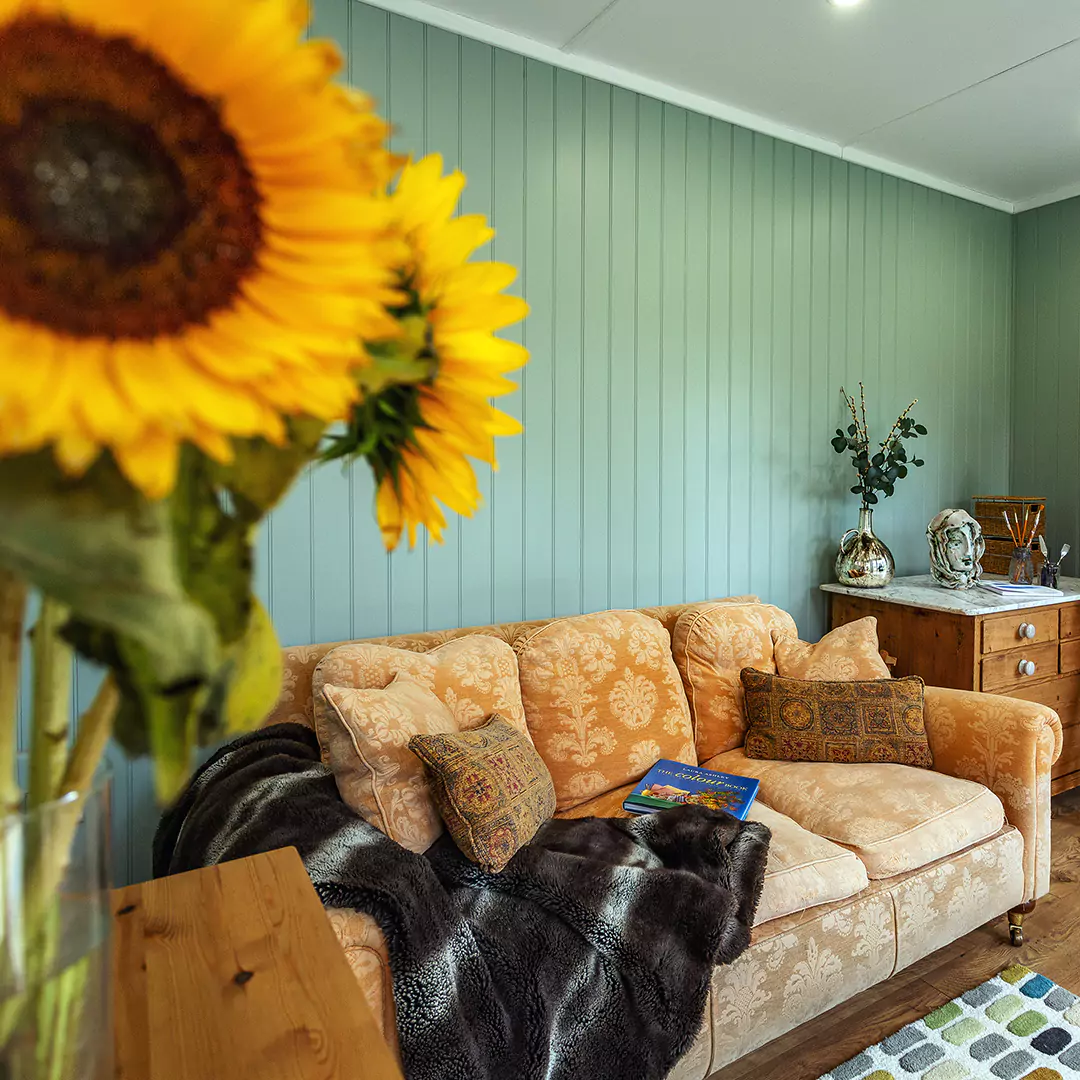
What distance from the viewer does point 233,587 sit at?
240 mm

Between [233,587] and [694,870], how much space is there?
5.25ft

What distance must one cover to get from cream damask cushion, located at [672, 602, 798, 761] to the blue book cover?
0.88 feet

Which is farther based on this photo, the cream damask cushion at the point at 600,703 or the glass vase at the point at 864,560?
the glass vase at the point at 864,560

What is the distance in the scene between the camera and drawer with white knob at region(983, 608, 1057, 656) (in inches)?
110

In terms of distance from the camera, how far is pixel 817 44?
2.49 meters

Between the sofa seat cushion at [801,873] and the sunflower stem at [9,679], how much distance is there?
1.62 m

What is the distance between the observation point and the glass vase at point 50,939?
0.29 meters

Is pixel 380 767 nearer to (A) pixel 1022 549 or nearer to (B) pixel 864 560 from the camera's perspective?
(B) pixel 864 560

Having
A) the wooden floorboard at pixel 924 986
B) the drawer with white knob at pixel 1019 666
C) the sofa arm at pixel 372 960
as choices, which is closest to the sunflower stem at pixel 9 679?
the sofa arm at pixel 372 960

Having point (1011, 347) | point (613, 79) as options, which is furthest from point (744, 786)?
point (1011, 347)

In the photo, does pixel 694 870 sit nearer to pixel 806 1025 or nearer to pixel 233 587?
pixel 806 1025

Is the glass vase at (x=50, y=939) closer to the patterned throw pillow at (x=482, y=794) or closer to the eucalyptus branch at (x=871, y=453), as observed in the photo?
the patterned throw pillow at (x=482, y=794)

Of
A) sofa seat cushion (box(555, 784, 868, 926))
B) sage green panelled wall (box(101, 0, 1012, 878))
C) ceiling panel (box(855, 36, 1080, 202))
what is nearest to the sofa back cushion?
sage green panelled wall (box(101, 0, 1012, 878))

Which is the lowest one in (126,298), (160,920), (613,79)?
(160,920)
